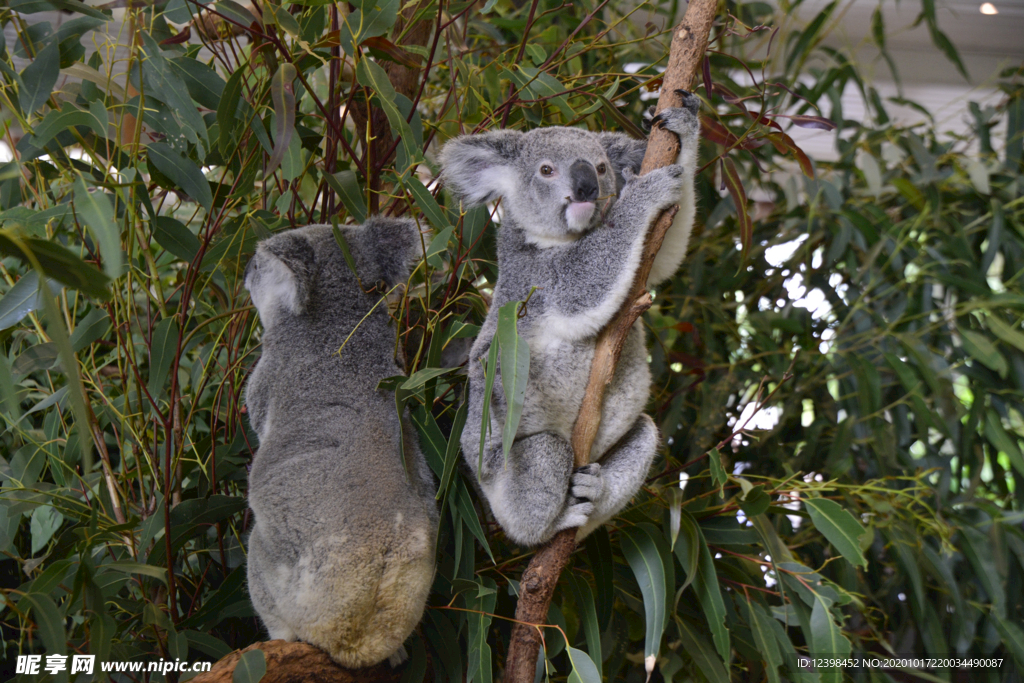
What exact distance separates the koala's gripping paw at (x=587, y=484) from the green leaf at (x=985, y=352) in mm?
1730

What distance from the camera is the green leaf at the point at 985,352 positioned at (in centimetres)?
227

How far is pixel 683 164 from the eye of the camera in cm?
132

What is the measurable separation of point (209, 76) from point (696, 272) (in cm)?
174

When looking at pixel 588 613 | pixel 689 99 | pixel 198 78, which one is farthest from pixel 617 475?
pixel 198 78

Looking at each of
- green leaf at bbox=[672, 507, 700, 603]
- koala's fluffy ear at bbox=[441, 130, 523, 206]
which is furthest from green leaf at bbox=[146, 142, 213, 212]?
green leaf at bbox=[672, 507, 700, 603]

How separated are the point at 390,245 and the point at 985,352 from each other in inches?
82.2

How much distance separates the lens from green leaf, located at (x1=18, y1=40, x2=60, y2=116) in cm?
135

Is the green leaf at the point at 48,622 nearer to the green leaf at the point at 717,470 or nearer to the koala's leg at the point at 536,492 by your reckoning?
the koala's leg at the point at 536,492

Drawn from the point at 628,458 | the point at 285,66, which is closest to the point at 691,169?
the point at 628,458

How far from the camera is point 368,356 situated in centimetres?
152

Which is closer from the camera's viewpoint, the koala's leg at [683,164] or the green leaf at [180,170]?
the koala's leg at [683,164]

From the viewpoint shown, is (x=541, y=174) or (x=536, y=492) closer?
(x=536, y=492)

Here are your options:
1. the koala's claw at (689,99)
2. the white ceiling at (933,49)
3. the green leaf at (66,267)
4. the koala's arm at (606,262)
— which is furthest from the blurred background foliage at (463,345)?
the white ceiling at (933,49)

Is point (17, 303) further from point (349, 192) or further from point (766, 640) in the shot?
point (766, 640)
